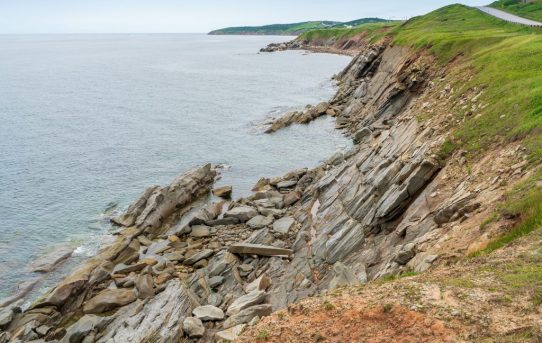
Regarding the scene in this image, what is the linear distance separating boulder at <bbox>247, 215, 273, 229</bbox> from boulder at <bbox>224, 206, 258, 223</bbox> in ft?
3.49

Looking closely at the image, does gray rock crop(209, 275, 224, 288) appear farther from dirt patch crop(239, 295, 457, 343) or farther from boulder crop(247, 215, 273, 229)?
dirt patch crop(239, 295, 457, 343)

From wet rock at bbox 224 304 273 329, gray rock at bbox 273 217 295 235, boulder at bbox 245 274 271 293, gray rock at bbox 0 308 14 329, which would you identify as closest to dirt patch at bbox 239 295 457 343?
wet rock at bbox 224 304 273 329

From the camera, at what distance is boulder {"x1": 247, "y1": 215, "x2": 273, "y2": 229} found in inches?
1565

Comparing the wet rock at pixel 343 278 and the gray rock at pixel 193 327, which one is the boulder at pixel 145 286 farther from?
the wet rock at pixel 343 278

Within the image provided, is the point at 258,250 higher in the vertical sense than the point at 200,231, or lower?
higher

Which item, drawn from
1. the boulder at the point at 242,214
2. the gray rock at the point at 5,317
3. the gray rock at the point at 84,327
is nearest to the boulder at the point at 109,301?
the gray rock at the point at 84,327

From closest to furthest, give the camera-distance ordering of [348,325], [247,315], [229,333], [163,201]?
[348,325]
[229,333]
[247,315]
[163,201]

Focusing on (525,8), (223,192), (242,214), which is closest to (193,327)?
(242,214)

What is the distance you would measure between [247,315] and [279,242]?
1270cm

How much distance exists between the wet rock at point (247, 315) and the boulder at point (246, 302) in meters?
0.83

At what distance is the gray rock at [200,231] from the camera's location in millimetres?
40219

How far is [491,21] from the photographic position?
90188mm

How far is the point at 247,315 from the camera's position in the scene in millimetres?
22641

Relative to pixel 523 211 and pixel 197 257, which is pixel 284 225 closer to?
pixel 197 257
